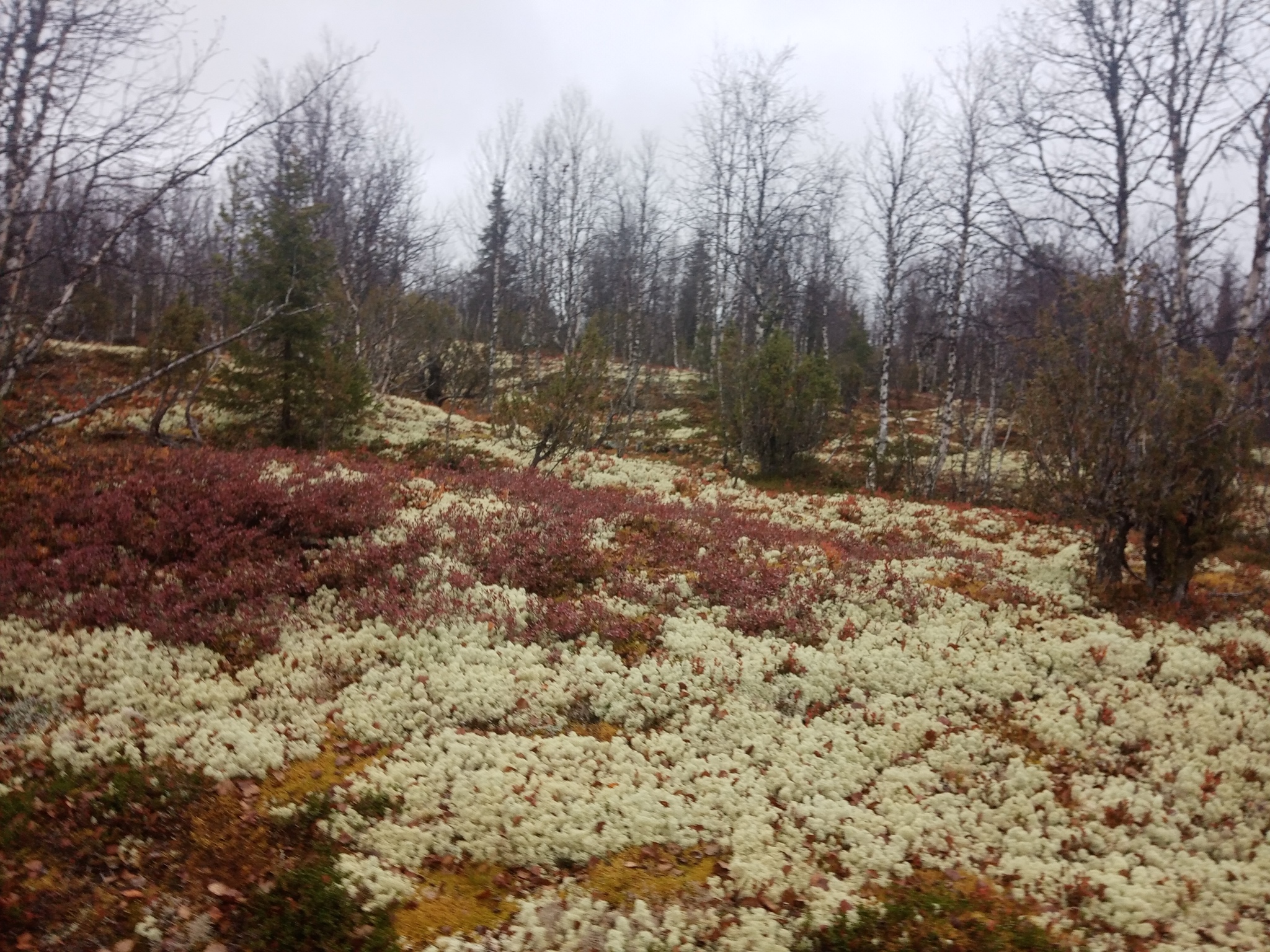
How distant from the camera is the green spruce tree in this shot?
15.2 m

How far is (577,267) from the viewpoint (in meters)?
34.2

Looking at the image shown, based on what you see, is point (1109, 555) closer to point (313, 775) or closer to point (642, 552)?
point (642, 552)

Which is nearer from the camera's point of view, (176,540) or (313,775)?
(313,775)

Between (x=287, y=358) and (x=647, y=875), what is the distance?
14.6 metres

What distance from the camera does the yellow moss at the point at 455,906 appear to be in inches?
155

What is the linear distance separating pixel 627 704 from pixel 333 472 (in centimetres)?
744

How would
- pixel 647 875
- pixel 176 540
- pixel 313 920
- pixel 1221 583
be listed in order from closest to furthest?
pixel 313 920
pixel 647 875
pixel 176 540
pixel 1221 583

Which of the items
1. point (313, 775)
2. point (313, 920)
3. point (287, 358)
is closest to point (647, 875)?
point (313, 920)

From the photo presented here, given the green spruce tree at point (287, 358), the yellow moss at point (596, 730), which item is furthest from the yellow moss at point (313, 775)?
the green spruce tree at point (287, 358)

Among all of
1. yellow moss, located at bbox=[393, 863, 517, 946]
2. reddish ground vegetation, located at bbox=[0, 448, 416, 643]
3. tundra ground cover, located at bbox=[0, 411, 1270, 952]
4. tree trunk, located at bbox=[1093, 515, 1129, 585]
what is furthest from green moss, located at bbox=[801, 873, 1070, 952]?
tree trunk, located at bbox=[1093, 515, 1129, 585]

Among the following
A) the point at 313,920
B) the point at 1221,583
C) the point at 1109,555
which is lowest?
the point at 313,920

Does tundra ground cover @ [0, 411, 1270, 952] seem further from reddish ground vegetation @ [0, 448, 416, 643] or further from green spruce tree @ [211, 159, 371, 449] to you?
green spruce tree @ [211, 159, 371, 449]

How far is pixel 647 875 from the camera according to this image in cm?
434

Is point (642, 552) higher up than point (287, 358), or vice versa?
point (287, 358)
